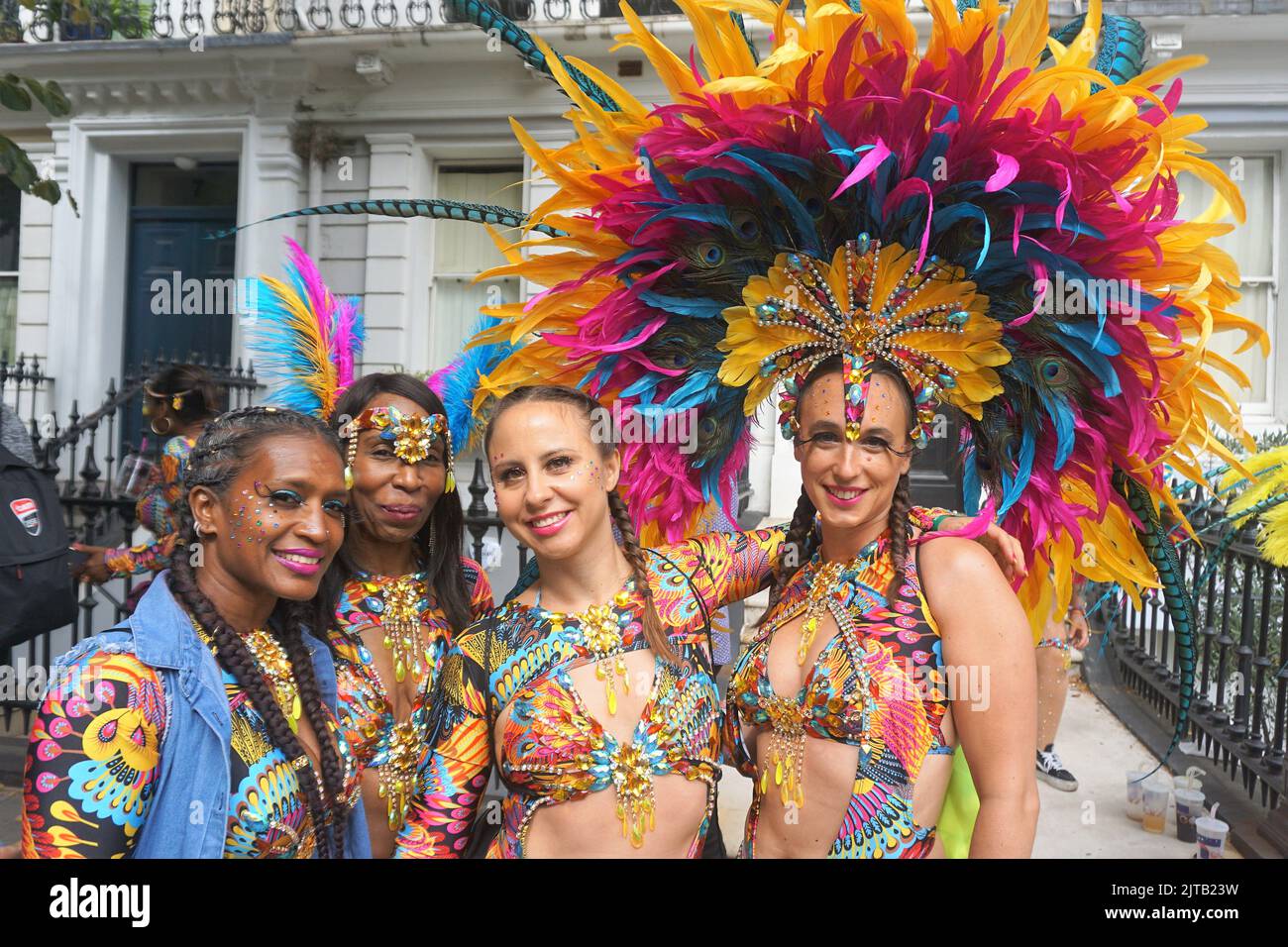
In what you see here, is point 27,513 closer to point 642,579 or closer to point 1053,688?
point 642,579

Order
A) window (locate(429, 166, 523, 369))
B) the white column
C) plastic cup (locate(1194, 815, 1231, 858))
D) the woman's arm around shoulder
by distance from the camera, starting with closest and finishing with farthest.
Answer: the woman's arm around shoulder → plastic cup (locate(1194, 815, 1231, 858)) → the white column → window (locate(429, 166, 523, 369))

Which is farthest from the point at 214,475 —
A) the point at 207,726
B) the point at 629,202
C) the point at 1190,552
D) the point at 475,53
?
the point at 475,53

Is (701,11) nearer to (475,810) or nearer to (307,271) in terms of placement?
(307,271)

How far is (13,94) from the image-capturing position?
425 cm

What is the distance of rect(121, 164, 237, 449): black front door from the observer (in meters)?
10.7

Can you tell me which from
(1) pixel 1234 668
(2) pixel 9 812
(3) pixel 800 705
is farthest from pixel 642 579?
(1) pixel 1234 668

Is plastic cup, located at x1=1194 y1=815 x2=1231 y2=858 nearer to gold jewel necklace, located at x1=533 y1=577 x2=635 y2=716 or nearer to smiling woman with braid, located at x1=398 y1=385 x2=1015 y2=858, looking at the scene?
smiling woman with braid, located at x1=398 y1=385 x2=1015 y2=858

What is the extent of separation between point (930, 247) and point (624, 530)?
986 mm

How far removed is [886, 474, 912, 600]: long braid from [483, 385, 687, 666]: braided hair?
19.7 inches

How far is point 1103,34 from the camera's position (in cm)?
230

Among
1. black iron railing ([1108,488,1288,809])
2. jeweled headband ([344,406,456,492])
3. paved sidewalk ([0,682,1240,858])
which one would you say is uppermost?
jeweled headband ([344,406,456,492])

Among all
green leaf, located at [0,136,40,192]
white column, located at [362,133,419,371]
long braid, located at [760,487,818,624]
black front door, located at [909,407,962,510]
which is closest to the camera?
long braid, located at [760,487,818,624]

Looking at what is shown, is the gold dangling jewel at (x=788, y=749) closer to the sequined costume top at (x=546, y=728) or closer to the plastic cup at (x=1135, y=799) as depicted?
the sequined costume top at (x=546, y=728)

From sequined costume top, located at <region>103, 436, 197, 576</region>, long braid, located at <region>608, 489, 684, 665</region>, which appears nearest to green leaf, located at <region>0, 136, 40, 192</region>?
sequined costume top, located at <region>103, 436, 197, 576</region>
